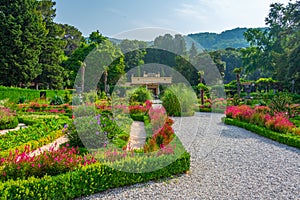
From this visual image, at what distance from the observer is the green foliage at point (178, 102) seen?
12781mm

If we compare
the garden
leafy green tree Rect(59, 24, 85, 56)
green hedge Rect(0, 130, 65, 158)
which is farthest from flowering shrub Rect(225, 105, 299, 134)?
leafy green tree Rect(59, 24, 85, 56)

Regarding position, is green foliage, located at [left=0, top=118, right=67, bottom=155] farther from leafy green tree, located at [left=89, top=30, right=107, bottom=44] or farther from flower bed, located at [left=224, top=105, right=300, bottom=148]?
leafy green tree, located at [left=89, top=30, right=107, bottom=44]

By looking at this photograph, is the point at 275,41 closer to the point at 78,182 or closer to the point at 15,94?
the point at 15,94

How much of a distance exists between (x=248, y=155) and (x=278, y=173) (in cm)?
116

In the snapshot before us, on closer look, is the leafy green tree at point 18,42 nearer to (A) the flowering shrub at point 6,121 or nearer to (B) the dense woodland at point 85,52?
(B) the dense woodland at point 85,52

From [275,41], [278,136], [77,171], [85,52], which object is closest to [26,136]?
[77,171]

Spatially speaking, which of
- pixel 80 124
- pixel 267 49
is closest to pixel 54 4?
pixel 267 49

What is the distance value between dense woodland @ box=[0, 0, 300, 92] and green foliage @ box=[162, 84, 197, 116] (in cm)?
328

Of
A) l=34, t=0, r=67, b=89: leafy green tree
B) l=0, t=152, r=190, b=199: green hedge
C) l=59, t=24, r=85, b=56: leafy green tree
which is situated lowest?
l=0, t=152, r=190, b=199: green hedge

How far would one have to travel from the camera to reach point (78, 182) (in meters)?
3.24

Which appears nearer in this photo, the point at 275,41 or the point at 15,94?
the point at 15,94

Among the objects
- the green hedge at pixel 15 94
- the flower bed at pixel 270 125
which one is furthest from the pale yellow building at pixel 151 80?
the flower bed at pixel 270 125

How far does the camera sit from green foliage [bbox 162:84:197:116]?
12.8m

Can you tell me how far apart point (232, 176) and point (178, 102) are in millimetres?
8946
